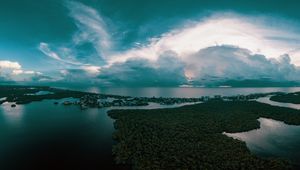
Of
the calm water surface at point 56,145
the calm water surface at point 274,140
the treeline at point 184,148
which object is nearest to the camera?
the treeline at point 184,148

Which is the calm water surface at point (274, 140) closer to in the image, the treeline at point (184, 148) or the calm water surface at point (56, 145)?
the treeline at point (184, 148)

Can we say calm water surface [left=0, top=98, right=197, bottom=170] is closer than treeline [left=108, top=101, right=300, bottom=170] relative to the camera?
No

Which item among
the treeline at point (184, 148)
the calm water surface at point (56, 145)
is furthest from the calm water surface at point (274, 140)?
the calm water surface at point (56, 145)

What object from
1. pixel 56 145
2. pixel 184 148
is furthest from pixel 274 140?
pixel 56 145

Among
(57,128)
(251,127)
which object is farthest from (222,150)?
(57,128)

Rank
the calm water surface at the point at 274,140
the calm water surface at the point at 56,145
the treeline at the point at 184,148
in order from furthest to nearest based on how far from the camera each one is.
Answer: the calm water surface at the point at 274,140, the calm water surface at the point at 56,145, the treeline at the point at 184,148

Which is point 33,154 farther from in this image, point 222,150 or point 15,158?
point 222,150

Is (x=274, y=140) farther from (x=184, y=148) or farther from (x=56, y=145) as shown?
(x=56, y=145)

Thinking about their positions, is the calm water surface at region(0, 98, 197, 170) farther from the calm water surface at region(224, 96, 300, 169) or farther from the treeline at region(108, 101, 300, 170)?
the calm water surface at region(224, 96, 300, 169)

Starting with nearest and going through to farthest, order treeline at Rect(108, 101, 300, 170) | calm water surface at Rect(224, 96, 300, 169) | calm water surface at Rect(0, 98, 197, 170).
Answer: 1. treeline at Rect(108, 101, 300, 170)
2. calm water surface at Rect(0, 98, 197, 170)
3. calm water surface at Rect(224, 96, 300, 169)

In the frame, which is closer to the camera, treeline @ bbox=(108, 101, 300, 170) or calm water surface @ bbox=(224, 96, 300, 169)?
treeline @ bbox=(108, 101, 300, 170)

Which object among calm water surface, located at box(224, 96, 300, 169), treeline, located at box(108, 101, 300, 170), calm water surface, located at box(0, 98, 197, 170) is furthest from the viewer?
calm water surface, located at box(224, 96, 300, 169)

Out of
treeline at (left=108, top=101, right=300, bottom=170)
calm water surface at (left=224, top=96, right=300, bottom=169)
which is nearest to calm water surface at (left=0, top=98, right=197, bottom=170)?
treeline at (left=108, top=101, right=300, bottom=170)
